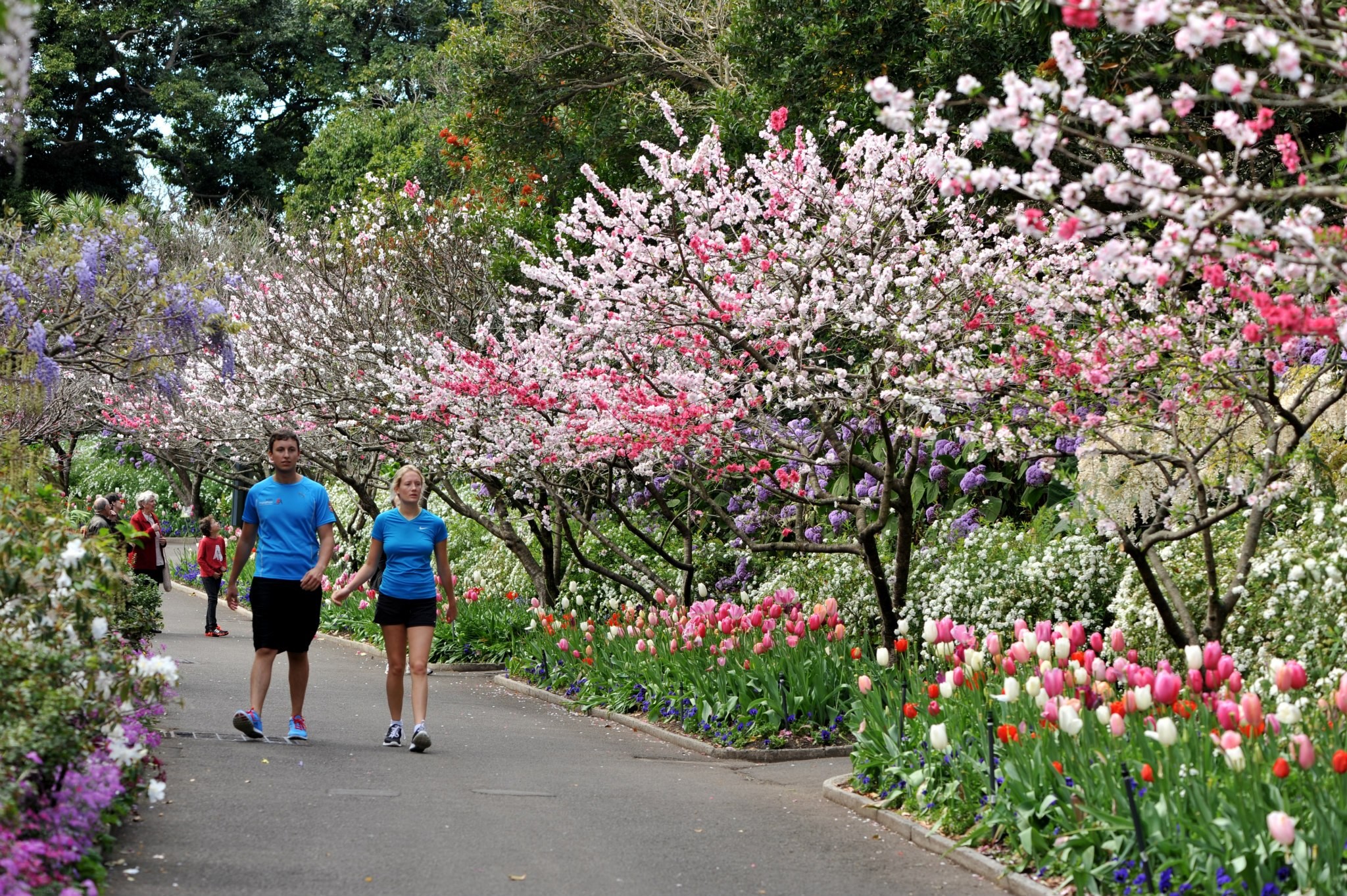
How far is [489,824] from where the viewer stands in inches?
274

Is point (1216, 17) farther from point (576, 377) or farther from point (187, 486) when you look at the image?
point (187, 486)

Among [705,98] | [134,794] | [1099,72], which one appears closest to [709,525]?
[705,98]

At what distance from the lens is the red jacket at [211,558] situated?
784 inches

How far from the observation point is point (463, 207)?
19953 millimetres

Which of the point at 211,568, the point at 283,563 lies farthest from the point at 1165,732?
the point at 211,568

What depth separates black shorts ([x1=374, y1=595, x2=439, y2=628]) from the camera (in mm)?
9258

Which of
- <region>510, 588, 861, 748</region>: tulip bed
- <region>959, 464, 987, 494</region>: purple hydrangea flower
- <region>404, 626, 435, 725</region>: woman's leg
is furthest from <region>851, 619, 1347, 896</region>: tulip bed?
<region>959, 464, 987, 494</region>: purple hydrangea flower

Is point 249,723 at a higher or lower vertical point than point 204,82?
lower

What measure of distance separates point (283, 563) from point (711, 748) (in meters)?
3.49

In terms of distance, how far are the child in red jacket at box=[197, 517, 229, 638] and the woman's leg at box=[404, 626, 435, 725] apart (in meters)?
11.1

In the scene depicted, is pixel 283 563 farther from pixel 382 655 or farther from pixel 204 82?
pixel 204 82

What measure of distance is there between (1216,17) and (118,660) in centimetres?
492

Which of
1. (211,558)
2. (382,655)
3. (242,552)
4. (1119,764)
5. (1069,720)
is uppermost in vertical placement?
(242,552)

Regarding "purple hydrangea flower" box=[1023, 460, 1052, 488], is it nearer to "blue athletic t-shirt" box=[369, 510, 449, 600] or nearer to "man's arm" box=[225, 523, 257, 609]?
"blue athletic t-shirt" box=[369, 510, 449, 600]
